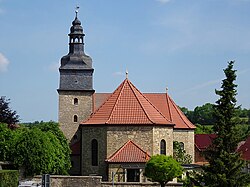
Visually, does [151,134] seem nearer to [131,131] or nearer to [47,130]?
[131,131]

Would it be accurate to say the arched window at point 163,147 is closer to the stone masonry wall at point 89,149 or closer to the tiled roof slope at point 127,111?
the tiled roof slope at point 127,111

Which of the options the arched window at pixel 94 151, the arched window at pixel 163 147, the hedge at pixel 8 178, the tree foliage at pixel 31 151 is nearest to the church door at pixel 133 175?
the arched window at pixel 163 147

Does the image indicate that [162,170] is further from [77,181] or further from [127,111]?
[127,111]

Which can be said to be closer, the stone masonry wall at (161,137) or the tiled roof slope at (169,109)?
the stone masonry wall at (161,137)

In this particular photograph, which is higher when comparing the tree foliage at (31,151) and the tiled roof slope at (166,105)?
the tiled roof slope at (166,105)

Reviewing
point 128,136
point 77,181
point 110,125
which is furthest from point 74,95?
point 77,181

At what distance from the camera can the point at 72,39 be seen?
55.2 metres

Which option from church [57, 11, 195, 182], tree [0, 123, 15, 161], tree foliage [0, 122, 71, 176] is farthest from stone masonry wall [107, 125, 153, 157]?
tree [0, 123, 15, 161]

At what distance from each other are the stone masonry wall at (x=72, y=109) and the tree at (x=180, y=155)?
896cm

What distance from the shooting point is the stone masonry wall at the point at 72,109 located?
5394 cm

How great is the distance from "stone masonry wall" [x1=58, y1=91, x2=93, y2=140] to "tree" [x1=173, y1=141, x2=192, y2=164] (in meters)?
8.96

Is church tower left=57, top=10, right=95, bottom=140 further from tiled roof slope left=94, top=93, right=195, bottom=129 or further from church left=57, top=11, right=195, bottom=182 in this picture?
tiled roof slope left=94, top=93, right=195, bottom=129

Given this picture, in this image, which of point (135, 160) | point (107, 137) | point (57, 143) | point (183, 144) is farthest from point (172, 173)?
point (183, 144)

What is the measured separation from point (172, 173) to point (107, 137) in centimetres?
870
